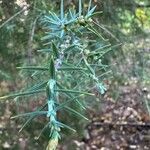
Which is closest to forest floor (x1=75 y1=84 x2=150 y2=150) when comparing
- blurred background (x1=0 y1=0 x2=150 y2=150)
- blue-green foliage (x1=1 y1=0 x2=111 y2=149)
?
blurred background (x1=0 y1=0 x2=150 y2=150)

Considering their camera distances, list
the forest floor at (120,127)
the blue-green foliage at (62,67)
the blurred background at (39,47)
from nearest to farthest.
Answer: the blue-green foliage at (62,67) < the blurred background at (39,47) < the forest floor at (120,127)

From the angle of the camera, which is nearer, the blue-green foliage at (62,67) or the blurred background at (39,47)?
the blue-green foliage at (62,67)

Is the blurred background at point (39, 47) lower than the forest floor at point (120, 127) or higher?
higher

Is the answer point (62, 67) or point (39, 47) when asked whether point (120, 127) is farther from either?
point (62, 67)

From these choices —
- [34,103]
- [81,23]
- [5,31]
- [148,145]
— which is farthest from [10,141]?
[148,145]

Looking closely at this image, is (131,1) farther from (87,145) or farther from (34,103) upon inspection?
(87,145)

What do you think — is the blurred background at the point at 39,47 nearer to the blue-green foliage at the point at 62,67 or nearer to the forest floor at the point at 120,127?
the blue-green foliage at the point at 62,67

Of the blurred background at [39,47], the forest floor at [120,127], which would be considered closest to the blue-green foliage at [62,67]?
the blurred background at [39,47]

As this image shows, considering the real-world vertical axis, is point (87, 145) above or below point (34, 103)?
below

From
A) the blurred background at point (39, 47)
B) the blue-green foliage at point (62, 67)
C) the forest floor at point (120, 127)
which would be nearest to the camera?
the blue-green foliage at point (62, 67)
